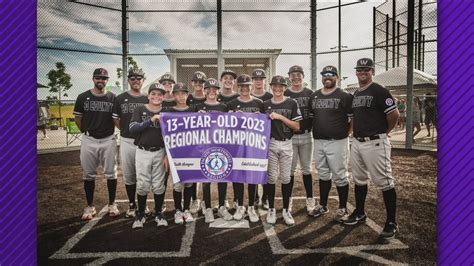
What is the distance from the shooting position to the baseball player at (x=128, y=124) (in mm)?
4602

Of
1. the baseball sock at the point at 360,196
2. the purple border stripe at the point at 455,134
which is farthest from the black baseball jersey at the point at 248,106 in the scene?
the purple border stripe at the point at 455,134

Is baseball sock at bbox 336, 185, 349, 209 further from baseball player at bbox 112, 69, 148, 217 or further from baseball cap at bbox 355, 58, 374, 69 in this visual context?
baseball player at bbox 112, 69, 148, 217

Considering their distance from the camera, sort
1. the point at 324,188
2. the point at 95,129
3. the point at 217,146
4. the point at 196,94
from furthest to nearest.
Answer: the point at 196,94 < the point at 324,188 < the point at 95,129 < the point at 217,146

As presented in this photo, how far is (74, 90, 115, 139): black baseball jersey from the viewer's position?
4633 mm

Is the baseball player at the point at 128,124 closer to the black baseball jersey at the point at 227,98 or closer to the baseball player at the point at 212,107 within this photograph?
the baseball player at the point at 212,107

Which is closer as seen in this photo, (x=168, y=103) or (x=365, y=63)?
(x=365, y=63)

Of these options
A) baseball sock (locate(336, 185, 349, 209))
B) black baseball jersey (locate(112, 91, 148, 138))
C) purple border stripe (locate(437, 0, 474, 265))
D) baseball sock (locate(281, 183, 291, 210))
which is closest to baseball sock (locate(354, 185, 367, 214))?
baseball sock (locate(336, 185, 349, 209))

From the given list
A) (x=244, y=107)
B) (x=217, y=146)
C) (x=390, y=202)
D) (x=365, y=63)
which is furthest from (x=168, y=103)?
(x=390, y=202)

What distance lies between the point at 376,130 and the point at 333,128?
2.18ft

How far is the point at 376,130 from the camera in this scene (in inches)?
158

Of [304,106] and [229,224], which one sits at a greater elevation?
[304,106]

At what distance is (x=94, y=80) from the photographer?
182 inches

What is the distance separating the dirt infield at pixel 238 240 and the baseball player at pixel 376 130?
0.52 m

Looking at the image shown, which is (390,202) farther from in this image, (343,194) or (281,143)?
(281,143)
